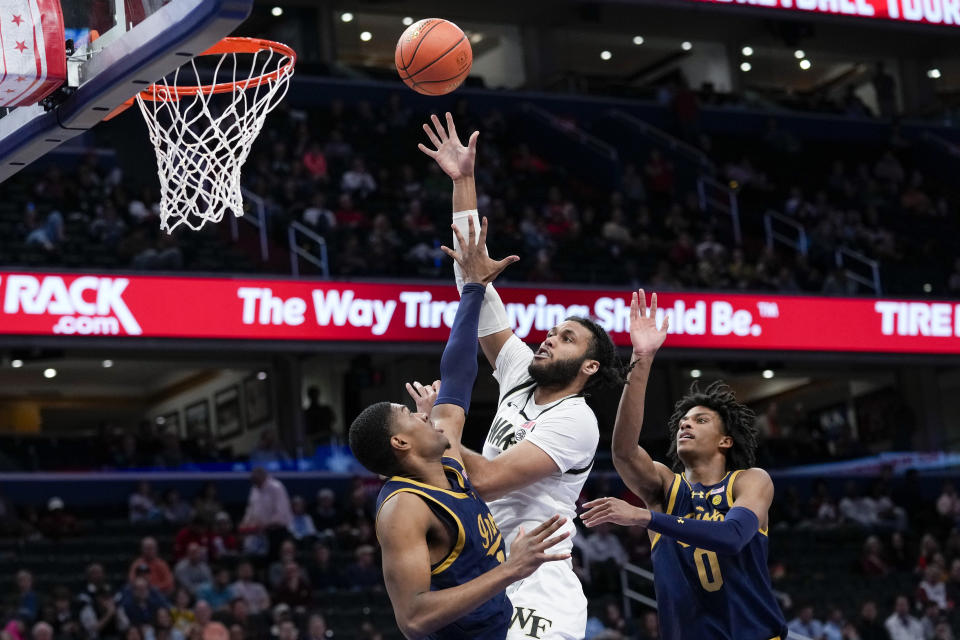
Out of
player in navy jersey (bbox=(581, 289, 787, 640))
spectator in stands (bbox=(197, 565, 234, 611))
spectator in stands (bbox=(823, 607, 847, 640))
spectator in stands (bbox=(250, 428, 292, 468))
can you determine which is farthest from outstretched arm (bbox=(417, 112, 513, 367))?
spectator in stands (bbox=(250, 428, 292, 468))

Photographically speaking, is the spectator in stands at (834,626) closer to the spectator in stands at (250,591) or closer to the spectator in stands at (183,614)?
the spectator in stands at (250,591)

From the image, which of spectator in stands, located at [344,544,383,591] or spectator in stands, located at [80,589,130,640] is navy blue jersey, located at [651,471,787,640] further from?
spectator in stands, located at [344,544,383,591]

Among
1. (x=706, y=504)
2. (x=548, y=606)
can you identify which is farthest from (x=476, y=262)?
(x=706, y=504)

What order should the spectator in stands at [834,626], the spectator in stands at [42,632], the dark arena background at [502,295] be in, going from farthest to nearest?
the dark arena background at [502,295]
the spectator in stands at [834,626]
the spectator in stands at [42,632]

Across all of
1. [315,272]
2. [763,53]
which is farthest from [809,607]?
[763,53]

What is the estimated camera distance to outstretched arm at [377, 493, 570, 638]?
13.5ft

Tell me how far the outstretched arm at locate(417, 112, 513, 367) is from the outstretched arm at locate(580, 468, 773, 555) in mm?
1008

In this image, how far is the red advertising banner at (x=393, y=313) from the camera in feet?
47.7

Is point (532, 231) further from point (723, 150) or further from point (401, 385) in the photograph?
point (723, 150)

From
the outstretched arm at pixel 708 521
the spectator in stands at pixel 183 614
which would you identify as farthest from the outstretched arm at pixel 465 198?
the spectator in stands at pixel 183 614

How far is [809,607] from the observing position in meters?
14.2

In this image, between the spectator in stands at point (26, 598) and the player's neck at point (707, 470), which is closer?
the player's neck at point (707, 470)

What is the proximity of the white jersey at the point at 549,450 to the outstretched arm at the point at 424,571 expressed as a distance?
0.83m

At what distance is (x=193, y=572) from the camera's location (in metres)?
13.2
